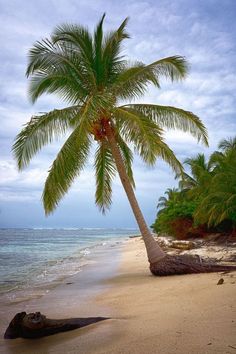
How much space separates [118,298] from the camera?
7.59 m

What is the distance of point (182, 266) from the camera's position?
9.98m

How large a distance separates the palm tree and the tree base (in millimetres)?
78

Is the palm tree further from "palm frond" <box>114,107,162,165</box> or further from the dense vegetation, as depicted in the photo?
the dense vegetation

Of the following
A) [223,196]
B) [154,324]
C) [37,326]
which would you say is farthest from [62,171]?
[223,196]

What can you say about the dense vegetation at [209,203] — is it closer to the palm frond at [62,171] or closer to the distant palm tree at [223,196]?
the distant palm tree at [223,196]

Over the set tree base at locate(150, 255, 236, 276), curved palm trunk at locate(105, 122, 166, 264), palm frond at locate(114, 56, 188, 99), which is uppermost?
palm frond at locate(114, 56, 188, 99)

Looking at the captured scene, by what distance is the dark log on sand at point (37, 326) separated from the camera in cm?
485

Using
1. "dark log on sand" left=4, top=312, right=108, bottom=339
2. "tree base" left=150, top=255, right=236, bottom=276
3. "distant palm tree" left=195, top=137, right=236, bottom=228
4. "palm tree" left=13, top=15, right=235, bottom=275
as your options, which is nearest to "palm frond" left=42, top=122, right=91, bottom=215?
"palm tree" left=13, top=15, right=235, bottom=275

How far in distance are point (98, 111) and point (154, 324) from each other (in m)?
7.35

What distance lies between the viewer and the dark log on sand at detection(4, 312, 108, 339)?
4848 mm

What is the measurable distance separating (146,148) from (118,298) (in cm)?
486

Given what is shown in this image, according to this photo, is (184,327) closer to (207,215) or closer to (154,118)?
(154,118)

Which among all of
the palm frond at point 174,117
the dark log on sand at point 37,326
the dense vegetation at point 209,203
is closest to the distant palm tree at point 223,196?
the dense vegetation at point 209,203

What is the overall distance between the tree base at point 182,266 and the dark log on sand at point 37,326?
17.5 feet
